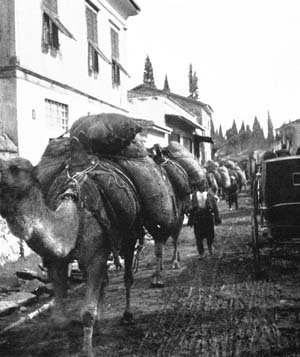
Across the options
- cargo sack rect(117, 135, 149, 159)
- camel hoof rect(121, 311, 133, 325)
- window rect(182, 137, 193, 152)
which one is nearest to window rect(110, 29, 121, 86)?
cargo sack rect(117, 135, 149, 159)

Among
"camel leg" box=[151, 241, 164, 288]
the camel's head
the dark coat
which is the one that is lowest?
"camel leg" box=[151, 241, 164, 288]

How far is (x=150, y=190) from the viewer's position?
266 inches

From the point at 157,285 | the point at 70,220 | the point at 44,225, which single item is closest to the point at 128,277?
the point at 157,285

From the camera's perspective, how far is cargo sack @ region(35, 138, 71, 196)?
247 inches

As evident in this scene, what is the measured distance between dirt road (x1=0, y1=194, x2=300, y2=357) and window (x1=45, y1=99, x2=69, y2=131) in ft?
19.9

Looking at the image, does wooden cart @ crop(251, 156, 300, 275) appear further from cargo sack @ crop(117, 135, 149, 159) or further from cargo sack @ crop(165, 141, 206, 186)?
cargo sack @ crop(117, 135, 149, 159)

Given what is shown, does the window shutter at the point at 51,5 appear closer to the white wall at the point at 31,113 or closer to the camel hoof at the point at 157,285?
the white wall at the point at 31,113

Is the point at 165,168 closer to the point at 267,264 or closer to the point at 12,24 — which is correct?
the point at 267,264

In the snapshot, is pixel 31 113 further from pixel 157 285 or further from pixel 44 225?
pixel 44 225

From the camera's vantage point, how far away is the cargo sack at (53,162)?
20.6 ft

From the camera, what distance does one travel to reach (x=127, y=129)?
665 centimetres

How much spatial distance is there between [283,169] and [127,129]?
452 centimetres

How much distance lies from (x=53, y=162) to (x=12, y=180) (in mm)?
2178

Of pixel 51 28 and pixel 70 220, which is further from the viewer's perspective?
pixel 51 28
